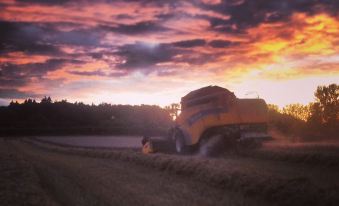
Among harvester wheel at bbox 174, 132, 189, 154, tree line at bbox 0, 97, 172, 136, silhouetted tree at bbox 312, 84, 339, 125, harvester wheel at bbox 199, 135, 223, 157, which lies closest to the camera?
harvester wheel at bbox 199, 135, 223, 157

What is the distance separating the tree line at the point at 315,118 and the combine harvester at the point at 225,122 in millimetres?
9334

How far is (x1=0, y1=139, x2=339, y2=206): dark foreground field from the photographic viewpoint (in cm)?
981

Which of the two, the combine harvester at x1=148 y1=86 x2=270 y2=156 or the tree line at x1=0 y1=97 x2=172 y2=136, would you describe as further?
the tree line at x1=0 y1=97 x2=172 y2=136

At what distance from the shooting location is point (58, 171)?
16875 millimetres

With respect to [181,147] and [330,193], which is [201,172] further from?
[181,147]

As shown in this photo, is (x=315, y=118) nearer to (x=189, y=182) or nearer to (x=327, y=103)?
(x=327, y=103)

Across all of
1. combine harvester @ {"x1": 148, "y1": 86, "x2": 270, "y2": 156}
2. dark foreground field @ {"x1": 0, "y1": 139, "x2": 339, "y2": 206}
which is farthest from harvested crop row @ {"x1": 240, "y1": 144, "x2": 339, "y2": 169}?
combine harvester @ {"x1": 148, "y1": 86, "x2": 270, "y2": 156}

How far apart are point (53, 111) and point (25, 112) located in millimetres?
7774

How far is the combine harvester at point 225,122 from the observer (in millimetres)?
16672

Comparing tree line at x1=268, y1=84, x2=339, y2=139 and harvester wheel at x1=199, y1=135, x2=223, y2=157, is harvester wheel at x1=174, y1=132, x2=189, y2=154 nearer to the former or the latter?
harvester wheel at x1=199, y1=135, x2=223, y2=157

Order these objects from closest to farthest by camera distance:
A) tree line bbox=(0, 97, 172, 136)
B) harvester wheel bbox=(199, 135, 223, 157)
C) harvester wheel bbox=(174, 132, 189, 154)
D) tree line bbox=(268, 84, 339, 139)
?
harvester wheel bbox=(199, 135, 223, 157) → harvester wheel bbox=(174, 132, 189, 154) → tree line bbox=(268, 84, 339, 139) → tree line bbox=(0, 97, 172, 136)


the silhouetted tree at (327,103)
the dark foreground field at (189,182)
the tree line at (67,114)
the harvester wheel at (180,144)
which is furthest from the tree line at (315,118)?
the tree line at (67,114)

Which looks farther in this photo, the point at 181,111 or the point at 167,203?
the point at 181,111

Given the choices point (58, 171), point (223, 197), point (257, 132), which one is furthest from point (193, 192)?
point (58, 171)
